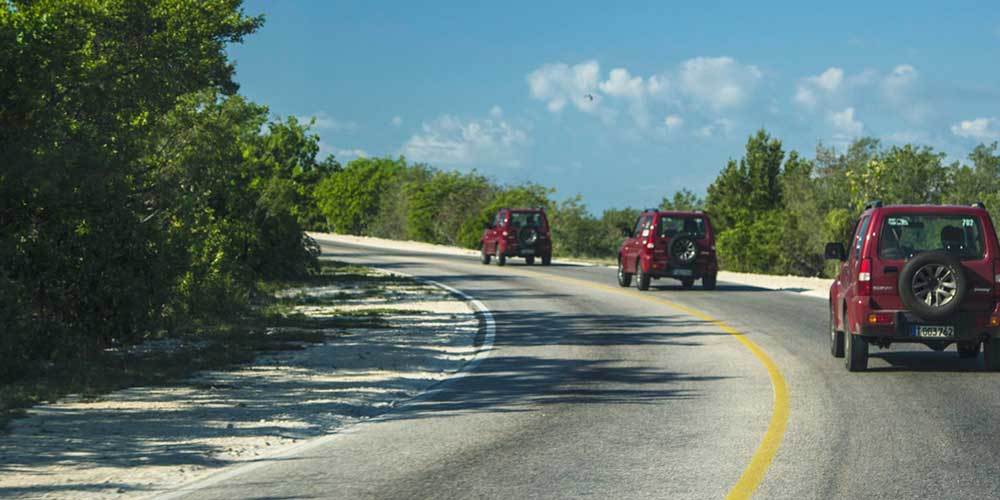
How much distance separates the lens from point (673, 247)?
2794 centimetres

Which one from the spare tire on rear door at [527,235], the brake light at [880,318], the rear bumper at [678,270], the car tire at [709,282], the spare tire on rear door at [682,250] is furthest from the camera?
the spare tire on rear door at [527,235]

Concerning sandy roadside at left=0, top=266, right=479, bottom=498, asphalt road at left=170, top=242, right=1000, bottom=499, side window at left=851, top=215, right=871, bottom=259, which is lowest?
sandy roadside at left=0, top=266, right=479, bottom=498

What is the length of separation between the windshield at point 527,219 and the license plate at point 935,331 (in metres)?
27.5

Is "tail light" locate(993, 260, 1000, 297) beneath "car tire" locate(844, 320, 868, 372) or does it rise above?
above

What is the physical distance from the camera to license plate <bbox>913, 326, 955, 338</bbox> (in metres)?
13.0

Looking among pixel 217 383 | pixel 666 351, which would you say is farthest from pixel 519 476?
pixel 666 351

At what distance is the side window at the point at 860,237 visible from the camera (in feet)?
44.2

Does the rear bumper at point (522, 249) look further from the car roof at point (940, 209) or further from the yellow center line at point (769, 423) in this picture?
the car roof at point (940, 209)

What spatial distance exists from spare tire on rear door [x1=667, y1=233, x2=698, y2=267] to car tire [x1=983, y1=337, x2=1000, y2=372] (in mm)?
14232

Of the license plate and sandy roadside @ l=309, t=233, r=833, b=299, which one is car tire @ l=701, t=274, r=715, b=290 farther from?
the license plate

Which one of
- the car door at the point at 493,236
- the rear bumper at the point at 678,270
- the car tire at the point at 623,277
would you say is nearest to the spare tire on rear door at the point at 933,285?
the rear bumper at the point at 678,270

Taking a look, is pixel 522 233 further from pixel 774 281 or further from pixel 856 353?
pixel 856 353

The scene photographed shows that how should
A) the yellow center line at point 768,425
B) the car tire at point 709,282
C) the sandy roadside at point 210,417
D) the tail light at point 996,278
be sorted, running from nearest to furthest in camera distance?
the yellow center line at point 768,425
the sandy roadside at point 210,417
the tail light at point 996,278
the car tire at point 709,282

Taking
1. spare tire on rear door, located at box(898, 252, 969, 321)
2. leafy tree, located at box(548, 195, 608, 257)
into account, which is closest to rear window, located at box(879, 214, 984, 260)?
spare tire on rear door, located at box(898, 252, 969, 321)
